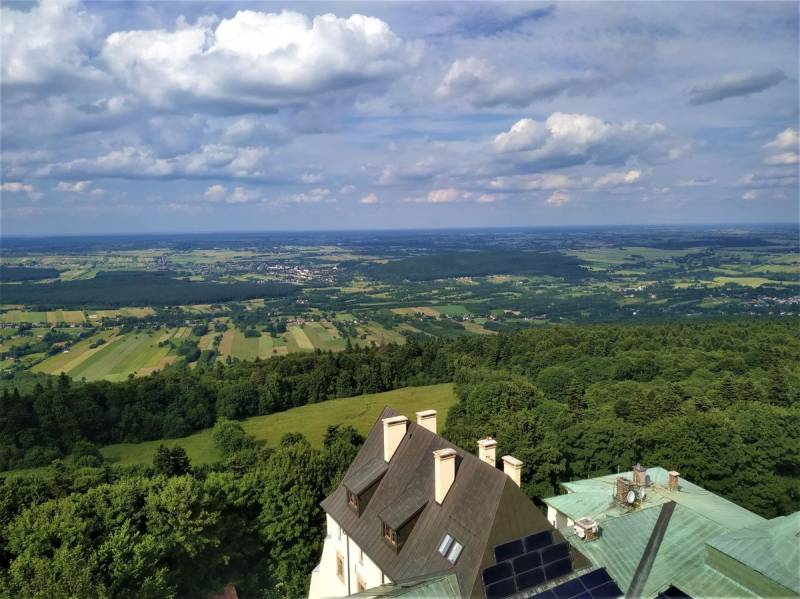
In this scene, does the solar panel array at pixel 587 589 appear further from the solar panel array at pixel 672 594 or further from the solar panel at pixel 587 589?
the solar panel array at pixel 672 594

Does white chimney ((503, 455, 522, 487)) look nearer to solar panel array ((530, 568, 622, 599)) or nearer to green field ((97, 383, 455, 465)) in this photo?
solar panel array ((530, 568, 622, 599))

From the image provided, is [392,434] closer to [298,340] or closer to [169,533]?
[169,533]

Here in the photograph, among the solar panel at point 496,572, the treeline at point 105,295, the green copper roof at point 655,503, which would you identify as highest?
the solar panel at point 496,572

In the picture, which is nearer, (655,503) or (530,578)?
(530,578)

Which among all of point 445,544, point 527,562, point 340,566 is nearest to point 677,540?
point 527,562

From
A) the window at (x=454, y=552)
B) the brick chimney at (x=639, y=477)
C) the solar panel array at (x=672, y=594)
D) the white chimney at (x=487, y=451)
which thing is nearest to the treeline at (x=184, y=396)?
the window at (x=454, y=552)
